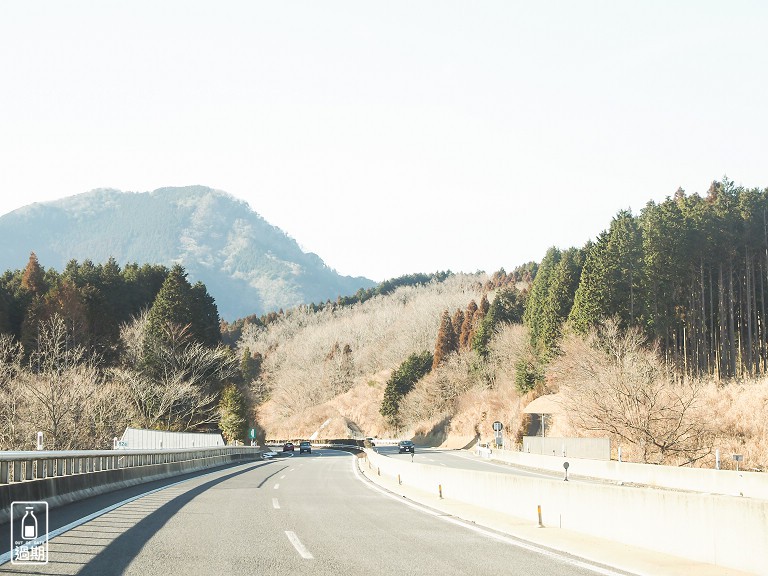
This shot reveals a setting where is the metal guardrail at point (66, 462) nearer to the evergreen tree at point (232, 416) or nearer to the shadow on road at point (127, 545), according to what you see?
the shadow on road at point (127, 545)

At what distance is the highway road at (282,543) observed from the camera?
33.8 feet

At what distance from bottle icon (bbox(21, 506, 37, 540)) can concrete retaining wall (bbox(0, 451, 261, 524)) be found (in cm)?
33

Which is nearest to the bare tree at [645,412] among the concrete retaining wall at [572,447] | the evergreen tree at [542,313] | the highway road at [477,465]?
the concrete retaining wall at [572,447]

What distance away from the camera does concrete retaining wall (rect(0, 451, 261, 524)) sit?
15461 mm

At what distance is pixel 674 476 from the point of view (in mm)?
32406

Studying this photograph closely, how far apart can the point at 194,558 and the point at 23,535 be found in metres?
3.65

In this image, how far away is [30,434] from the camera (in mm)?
51188

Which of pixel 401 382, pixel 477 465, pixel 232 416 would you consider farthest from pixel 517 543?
pixel 401 382

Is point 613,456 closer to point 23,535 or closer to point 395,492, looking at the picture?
point 395,492

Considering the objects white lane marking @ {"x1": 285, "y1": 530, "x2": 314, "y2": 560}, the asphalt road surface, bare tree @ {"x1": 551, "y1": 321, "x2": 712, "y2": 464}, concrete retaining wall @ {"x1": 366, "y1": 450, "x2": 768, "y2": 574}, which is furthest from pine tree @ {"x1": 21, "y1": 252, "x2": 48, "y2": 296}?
concrete retaining wall @ {"x1": 366, "y1": 450, "x2": 768, "y2": 574}

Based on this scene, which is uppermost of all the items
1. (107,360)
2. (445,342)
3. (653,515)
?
→ (445,342)

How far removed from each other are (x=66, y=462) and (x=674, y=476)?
22.4 meters

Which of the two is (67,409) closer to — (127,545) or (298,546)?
(127,545)

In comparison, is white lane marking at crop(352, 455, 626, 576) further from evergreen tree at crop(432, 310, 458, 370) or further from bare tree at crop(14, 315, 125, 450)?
evergreen tree at crop(432, 310, 458, 370)
